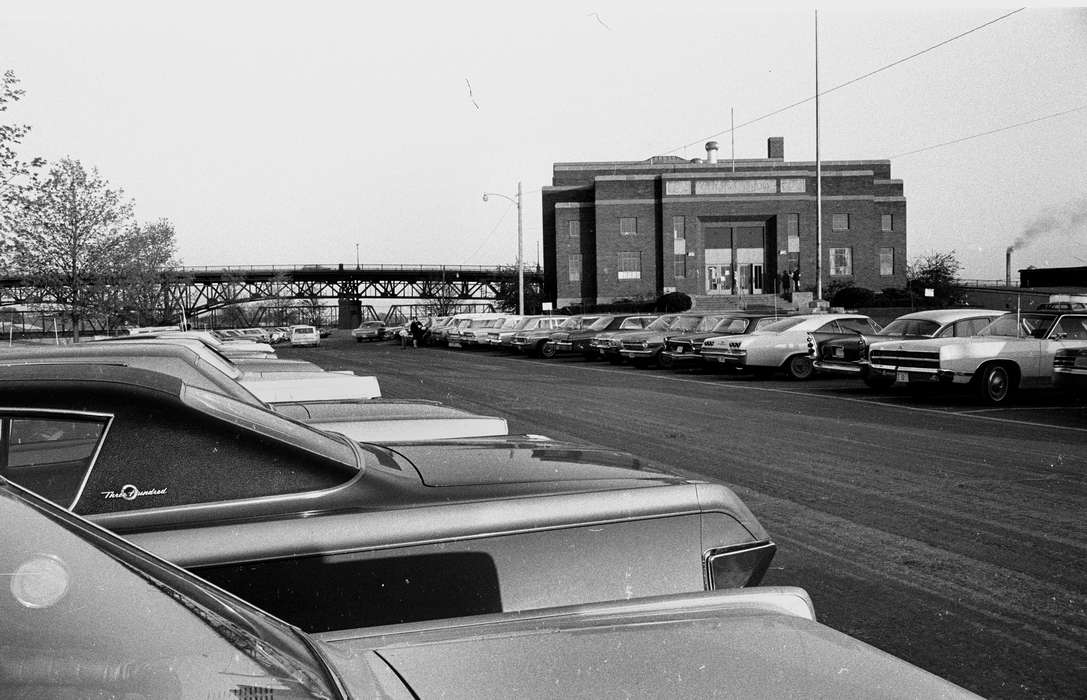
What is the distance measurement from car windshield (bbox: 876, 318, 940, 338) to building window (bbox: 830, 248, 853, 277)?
51332 millimetres

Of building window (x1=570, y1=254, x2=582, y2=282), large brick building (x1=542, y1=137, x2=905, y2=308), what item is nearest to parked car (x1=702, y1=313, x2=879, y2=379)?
large brick building (x1=542, y1=137, x2=905, y2=308)

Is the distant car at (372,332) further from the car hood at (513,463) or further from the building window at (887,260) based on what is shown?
the car hood at (513,463)

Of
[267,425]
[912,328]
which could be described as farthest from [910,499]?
[912,328]

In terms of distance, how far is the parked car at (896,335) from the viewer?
18.0m

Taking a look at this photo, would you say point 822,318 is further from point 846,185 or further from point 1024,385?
point 846,185

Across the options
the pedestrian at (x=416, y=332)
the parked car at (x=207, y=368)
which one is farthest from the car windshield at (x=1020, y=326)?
the pedestrian at (x=416, y=332)

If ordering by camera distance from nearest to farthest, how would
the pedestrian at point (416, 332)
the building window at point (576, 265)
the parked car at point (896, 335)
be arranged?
the parked car at point (896, 335)
the pedestrian at point (416, 332)
the building window at point (576, 265)

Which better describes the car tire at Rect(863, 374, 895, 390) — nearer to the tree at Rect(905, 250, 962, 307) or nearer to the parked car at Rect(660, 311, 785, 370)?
the parked car at Rect(660, 311, 785, 370)

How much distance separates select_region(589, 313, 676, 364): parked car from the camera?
29047 mm

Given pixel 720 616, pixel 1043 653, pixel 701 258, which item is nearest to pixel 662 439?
pixel 1043 653

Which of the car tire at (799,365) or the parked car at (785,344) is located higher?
the parked car at (785,344)

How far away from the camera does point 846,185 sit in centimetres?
6844

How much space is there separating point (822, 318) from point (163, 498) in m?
20.7

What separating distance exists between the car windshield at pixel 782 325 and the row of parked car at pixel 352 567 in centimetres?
1816
